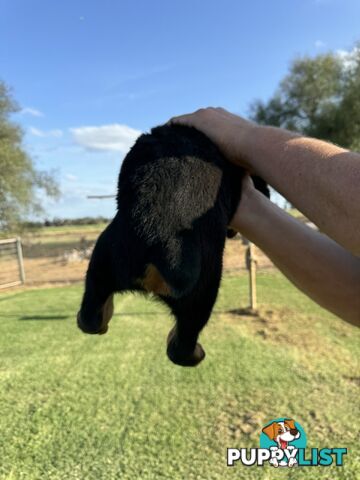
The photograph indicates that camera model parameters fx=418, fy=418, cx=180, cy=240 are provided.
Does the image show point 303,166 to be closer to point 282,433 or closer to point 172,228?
point 172,228

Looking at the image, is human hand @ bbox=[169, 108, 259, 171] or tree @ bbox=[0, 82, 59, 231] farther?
tree @ bbox=[0, 82, 59, 231]

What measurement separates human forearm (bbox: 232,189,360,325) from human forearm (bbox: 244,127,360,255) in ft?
1.19

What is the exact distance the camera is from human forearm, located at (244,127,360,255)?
0.72 meters

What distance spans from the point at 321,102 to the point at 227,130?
16114 mm

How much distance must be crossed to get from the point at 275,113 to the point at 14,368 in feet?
47.3

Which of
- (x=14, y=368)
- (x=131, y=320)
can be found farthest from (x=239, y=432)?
(x=131, y=320)

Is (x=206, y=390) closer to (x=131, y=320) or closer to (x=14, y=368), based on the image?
(x=14, y=368)

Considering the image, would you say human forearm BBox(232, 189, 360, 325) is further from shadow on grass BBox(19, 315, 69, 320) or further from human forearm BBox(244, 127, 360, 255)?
shadow on grass BBox(19, 315, 69, 320)

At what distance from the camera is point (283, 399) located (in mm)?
3156

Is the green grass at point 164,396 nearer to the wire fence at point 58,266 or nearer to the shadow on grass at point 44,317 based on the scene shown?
the shadow on grass at point 44,317

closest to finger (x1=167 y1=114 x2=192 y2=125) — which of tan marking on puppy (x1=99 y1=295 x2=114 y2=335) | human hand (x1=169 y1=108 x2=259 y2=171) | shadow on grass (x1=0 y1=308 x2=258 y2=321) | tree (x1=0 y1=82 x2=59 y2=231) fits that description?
human hand (x1=169 y1=108 x2=259 y2=171)

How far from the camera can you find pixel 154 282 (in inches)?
29.7

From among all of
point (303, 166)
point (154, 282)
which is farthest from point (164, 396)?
point (303, 166)

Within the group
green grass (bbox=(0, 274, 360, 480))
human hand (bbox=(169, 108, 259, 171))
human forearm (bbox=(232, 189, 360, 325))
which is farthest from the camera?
green grass (bbox=(0, 274, 360, 480))
